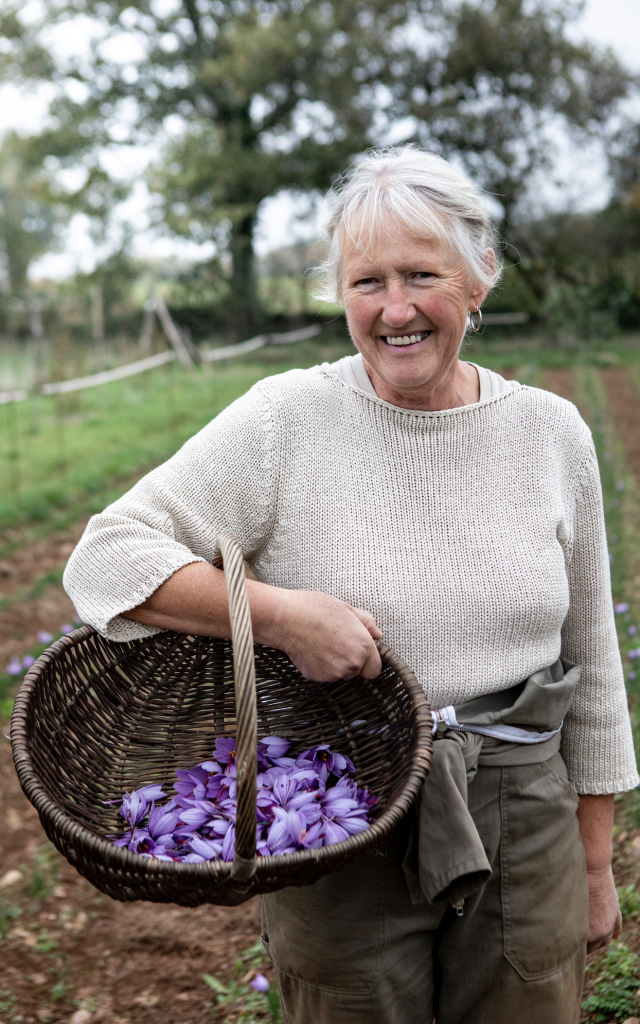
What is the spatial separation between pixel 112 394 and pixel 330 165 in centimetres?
958

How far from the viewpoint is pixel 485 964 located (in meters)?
1.58

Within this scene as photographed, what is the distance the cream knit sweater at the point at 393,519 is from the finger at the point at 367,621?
6 centimetres

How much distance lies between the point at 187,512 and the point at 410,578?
43 cm

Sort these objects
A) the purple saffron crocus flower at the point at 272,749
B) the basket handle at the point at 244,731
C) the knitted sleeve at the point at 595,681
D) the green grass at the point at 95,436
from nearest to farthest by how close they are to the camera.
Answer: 1. the basket handle at the point at 244,731
2. the purple saffron crocus flower at the point at 272,749
3. the knitted sleeve at the point at 595,681
4. the green grass at the point at 95,436

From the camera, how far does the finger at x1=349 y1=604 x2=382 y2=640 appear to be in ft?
4.96

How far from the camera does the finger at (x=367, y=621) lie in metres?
1.51

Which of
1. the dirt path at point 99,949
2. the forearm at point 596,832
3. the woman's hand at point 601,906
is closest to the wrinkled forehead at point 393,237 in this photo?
the forearm at point 596,832

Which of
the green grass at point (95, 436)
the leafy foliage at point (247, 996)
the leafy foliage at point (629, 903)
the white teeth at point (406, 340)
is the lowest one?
the leafy foliage at point (247, 996)

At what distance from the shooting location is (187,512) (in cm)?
163

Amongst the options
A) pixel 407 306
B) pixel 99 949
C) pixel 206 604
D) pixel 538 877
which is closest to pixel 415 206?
pixel 407 306

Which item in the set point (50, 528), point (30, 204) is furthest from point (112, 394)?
point (30, 204)

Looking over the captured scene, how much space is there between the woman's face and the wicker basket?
0.46m

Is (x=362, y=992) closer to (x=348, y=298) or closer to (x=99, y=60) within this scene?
(x=348, y=298)

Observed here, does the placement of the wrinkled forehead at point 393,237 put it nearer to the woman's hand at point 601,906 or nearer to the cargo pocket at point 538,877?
the cargo pocket at point 538,877
